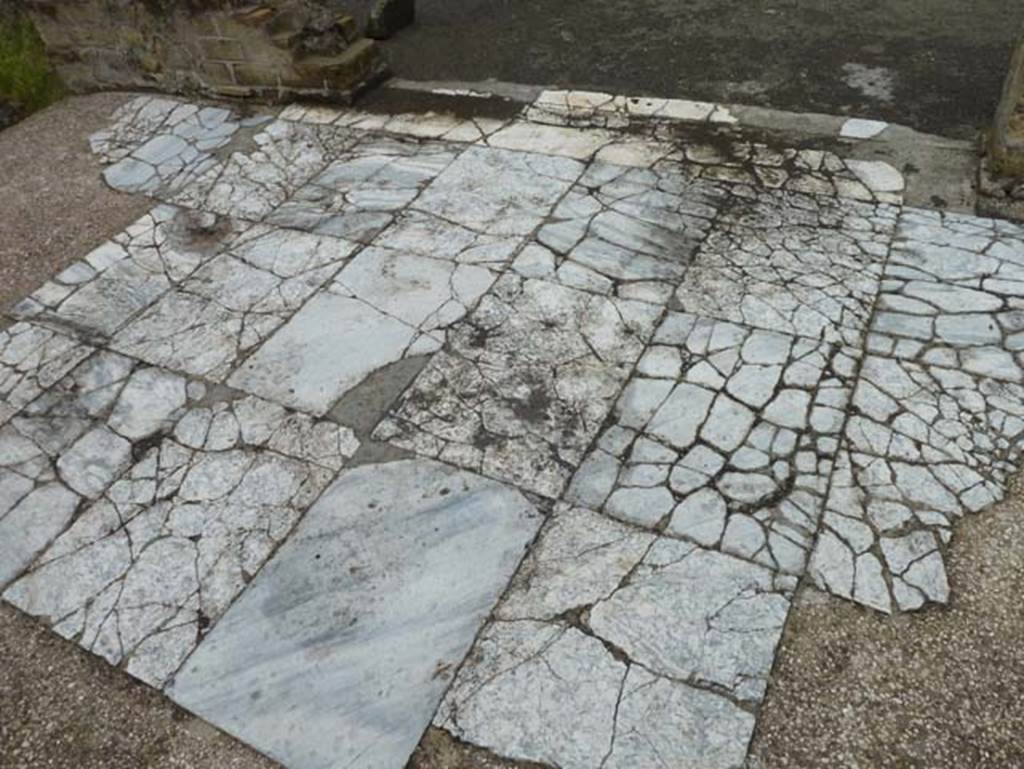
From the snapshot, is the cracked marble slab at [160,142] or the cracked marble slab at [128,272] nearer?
the cracked marble slab at [128,272]

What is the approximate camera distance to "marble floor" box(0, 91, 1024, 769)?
2656 millimetres

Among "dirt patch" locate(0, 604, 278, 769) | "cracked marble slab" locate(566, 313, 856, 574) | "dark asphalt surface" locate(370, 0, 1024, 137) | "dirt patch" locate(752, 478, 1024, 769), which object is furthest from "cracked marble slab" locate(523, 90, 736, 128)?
"dirt patch" locate(0, 604, 278, 769)

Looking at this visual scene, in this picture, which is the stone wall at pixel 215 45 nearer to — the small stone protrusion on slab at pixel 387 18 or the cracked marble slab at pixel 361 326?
the small stone protrusion on slab at pixel 387 18

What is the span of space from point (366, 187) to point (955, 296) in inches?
129

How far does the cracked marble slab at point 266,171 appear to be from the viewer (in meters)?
4.96

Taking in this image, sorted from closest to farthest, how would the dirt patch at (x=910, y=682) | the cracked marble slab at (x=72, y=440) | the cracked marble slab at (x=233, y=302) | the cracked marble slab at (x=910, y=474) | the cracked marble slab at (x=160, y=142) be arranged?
1. the dirt patch at (x=910, y=682)
2. the cracked marble slab at (x=910, y=474)
3. the cracked marble slab at (x=72, y=440)
4. the cracked marble slab at (x=233, y=302)
5. the cracked marble slab at (x=160, y=142)

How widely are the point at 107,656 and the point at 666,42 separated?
5.40 metres

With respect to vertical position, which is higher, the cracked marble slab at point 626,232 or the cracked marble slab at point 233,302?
the cracked marble slab at point 626,232

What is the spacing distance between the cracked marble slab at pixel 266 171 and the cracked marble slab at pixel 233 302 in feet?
1.13

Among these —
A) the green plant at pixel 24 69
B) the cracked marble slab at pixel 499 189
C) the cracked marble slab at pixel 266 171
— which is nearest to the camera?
the cracked marble slab at pixel 499 189

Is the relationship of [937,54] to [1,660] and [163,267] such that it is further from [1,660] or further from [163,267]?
[1,660]

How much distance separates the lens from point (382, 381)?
12.1 feet

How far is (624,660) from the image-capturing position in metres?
2.62

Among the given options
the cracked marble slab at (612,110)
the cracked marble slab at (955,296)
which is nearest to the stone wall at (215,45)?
the cracked marble slab at (612,110)
